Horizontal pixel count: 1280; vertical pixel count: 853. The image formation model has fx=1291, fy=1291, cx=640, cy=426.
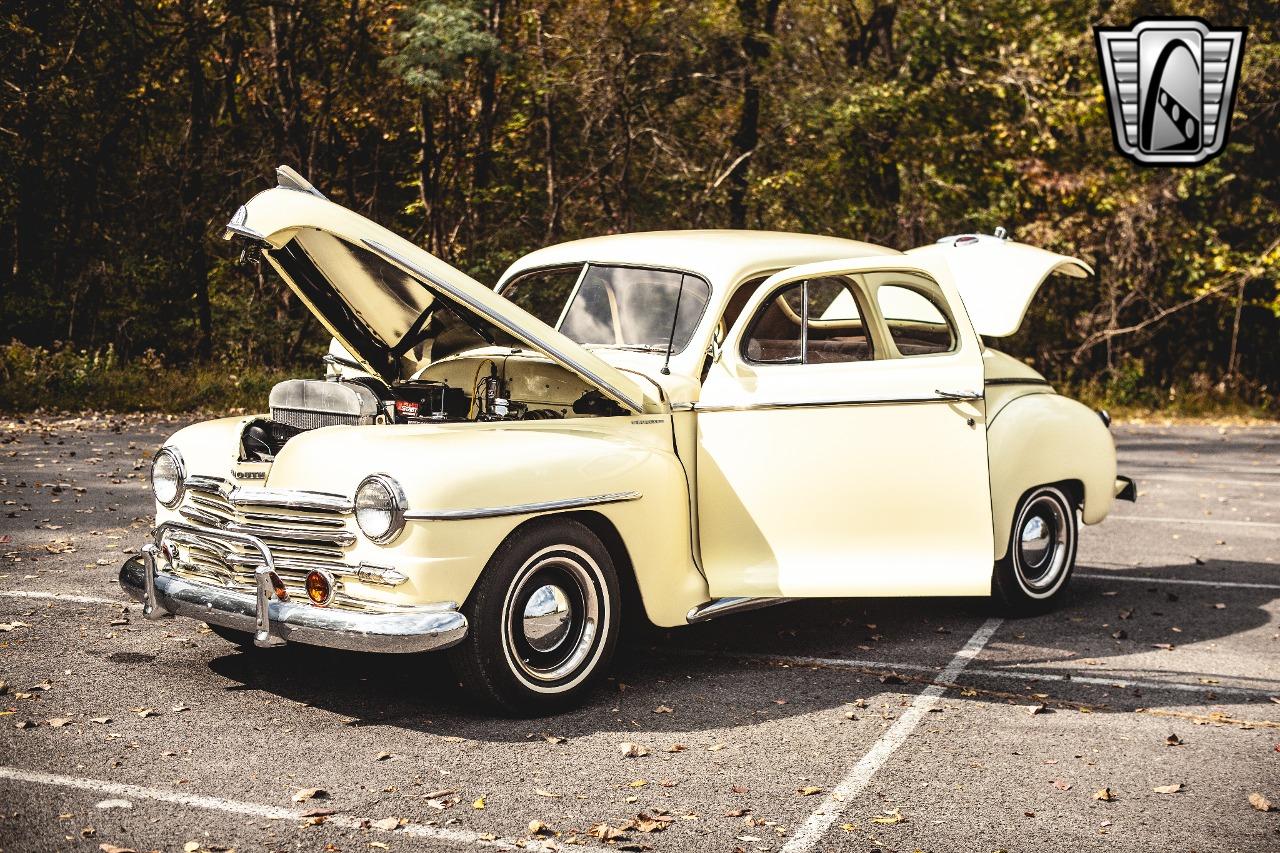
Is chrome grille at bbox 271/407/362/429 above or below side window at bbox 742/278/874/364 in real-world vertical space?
below

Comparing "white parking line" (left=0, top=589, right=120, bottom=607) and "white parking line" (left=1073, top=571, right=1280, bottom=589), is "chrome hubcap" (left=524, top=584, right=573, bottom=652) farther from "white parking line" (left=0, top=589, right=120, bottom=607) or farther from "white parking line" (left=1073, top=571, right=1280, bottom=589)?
"white parking line" (left=1073, top=571, right=1280, bottom=589)

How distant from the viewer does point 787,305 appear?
606 cm

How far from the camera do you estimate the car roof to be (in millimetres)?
6141

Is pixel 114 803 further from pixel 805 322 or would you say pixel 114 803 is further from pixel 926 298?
pixel 926 298

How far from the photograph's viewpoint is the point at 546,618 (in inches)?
200

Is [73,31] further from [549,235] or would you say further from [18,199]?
[549,235]

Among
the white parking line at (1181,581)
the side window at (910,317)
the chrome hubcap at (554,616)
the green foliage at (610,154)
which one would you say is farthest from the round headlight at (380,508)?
the green foliage at (610,154)

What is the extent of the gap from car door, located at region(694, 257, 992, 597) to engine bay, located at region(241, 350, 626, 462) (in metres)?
0.58

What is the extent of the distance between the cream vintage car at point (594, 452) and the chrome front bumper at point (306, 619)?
0.01 m

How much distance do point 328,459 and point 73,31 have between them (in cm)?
1923

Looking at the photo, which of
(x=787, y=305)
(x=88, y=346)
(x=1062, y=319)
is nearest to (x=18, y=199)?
(x=88, y=346)

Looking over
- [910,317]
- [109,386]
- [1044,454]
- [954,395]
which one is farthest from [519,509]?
[109,386]

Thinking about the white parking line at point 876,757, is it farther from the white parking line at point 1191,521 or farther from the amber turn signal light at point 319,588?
the white parking line at point 1191,521

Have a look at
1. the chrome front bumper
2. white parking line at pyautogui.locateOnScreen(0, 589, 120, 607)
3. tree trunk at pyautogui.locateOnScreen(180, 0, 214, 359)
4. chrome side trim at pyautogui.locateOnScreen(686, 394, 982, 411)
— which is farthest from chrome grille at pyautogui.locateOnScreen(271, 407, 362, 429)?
tree trunk at pyautogui.locateOnScreen(180, 0, 214, 359)
